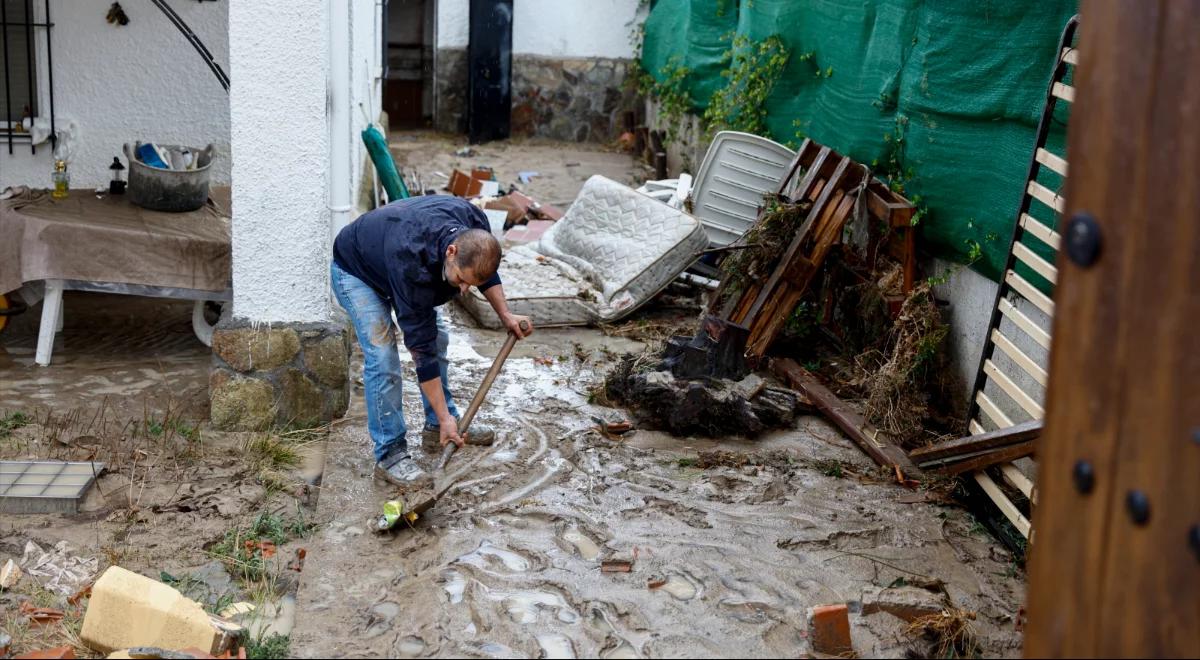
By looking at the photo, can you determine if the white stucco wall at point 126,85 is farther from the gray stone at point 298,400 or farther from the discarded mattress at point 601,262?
the gray stone at point 298,400

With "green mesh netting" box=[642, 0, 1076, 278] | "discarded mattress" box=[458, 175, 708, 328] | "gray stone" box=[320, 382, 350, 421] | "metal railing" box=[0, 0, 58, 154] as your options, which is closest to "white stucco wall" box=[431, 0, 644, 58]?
"green mesh netting" box=[642, 0, 1076, 278]

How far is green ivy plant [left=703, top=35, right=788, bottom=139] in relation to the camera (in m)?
9.36

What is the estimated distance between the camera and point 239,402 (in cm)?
585

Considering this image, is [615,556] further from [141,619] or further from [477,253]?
[141,619]

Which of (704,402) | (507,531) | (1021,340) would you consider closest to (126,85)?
(704,402)

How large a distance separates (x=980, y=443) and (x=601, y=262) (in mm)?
4238

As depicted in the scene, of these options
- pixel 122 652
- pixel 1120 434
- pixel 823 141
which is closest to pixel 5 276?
pixel 122 652

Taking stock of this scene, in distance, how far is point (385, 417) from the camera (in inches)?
208

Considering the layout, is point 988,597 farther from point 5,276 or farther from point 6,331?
point 6,331

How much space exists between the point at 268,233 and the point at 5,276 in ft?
5.98

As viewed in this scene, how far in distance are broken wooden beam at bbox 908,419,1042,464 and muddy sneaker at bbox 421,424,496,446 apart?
2.01 meters

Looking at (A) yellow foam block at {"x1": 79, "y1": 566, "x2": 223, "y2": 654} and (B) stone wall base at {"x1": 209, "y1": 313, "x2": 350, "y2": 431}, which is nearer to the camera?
(A) yellow foam block at {"x1": 79, "y1": 566, "x2": 223, "y2": 654}

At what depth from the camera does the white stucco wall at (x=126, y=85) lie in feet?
25.7

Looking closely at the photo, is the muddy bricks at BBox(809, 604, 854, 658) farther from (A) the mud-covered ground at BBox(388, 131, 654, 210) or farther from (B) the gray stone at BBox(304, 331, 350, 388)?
(A) the mud-covered ground at BBox(388, 131, 654, 210)
